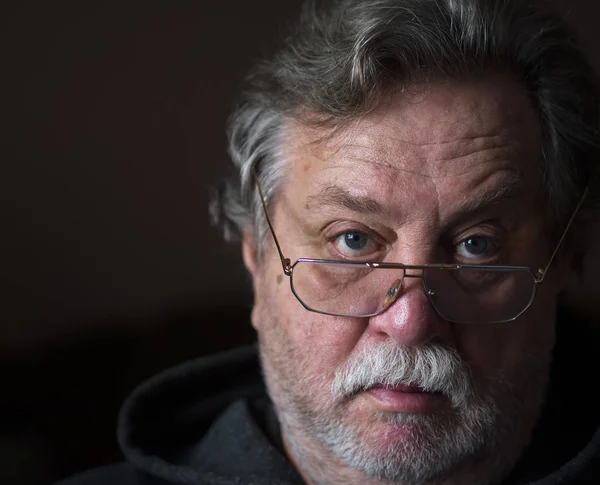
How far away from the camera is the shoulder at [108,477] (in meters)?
1.76

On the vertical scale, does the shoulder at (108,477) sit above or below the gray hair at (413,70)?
below

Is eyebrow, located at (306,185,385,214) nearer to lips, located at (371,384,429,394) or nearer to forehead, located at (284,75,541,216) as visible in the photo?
forehead, located at (284,75,541,216)

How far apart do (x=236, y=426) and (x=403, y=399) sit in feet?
1.33

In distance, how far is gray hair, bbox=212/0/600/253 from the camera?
1.45 metres

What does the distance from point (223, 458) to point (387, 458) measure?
37 centimetres

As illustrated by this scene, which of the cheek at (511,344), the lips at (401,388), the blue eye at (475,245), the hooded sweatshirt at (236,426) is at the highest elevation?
the blue eye at (475,245)

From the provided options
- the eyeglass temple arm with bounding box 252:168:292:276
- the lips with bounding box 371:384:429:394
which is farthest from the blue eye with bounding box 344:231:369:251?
the lips with bounding box 371:384:429:394

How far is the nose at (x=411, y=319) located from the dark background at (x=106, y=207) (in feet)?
3.40

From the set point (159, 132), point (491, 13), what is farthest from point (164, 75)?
point (491, 13)

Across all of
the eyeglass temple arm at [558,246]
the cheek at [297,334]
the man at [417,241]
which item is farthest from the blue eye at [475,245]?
the cheek at [297,334]

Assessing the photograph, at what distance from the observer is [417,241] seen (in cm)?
140

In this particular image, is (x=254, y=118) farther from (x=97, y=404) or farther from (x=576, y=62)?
(x=97, y=404)

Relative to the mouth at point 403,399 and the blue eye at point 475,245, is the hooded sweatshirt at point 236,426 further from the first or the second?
the blue eye at point 475,245

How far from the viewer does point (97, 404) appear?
91.8 inches
